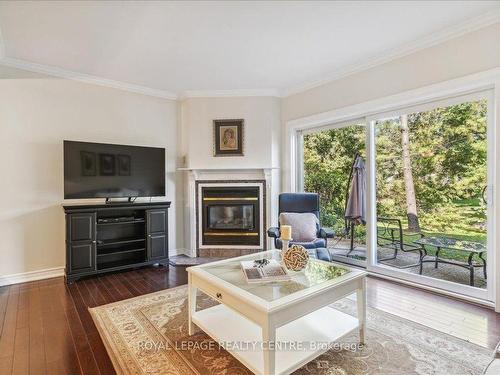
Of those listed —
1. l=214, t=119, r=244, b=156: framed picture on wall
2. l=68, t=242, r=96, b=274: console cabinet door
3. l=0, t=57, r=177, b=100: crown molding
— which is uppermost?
l=0, t=57, r=177, b=100: crown molding

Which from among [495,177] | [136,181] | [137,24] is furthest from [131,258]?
[495,177]

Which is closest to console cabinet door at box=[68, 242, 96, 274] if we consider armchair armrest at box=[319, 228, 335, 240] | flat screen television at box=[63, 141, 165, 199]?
flat screen television at box=[63, 141, 165, 199]

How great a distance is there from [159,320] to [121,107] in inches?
122

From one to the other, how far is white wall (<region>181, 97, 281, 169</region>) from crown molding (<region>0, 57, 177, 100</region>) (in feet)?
1.69

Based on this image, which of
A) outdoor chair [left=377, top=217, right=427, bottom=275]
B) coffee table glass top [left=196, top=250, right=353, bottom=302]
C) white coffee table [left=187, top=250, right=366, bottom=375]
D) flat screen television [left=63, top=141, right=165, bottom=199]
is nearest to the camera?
white coffee table [left=187, top=250, right=366, bottom=375]

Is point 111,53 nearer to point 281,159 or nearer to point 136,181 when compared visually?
point 136,181

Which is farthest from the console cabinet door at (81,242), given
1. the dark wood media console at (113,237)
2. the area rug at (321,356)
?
the area rug at (321,356)

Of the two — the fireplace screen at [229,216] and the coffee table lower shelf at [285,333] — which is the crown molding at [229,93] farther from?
the coffee table lower shelf at [285,333]

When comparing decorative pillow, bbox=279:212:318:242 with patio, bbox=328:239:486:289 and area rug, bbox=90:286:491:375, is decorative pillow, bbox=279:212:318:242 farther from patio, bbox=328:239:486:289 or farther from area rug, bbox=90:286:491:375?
area rug, bbox=90:286:491:375

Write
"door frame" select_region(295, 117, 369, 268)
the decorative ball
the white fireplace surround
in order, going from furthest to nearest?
the white fireplace surround
"door frame" select_region(295, 117, 369, 268)
the decorative ball

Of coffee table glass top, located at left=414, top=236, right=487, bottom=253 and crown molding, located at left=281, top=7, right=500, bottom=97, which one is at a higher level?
crown molding, located at left=281, top=7, right=500, bottom=97

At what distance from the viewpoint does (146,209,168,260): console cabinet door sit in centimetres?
394

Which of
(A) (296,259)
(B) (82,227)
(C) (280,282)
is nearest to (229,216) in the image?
(B) (82,227)

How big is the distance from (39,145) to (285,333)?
3607 mm
